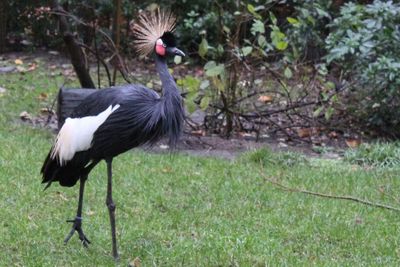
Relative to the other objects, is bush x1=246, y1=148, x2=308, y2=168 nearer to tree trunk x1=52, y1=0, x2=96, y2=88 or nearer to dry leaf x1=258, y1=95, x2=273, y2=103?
dry leaf x1=258, y1=95, x2=273, y2=103

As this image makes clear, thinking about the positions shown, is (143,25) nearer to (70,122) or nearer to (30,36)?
(70,122)

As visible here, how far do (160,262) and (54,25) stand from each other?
32.8 feet

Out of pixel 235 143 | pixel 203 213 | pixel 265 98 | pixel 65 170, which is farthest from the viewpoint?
pixel 265 98

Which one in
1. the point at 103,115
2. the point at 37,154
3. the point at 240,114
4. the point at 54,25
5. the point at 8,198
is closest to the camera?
the point at 103,115

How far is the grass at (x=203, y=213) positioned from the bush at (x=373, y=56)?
1495 millimetres

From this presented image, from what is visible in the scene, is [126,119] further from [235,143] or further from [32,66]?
[32,66]

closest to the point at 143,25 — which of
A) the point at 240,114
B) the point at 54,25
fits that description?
the point at 240,114

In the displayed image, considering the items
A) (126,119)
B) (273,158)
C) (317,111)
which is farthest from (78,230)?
(317,111)

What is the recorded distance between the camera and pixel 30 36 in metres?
14.6

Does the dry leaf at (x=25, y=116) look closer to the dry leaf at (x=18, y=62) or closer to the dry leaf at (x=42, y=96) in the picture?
the dry leaf at (x=42, y=96)

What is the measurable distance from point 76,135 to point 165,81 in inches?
27.5

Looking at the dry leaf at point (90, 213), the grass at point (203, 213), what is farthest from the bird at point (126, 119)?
the dry leaf at point (90, 213)

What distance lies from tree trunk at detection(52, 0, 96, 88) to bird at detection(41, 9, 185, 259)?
12.9 ft

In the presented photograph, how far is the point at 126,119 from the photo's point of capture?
4.68m
